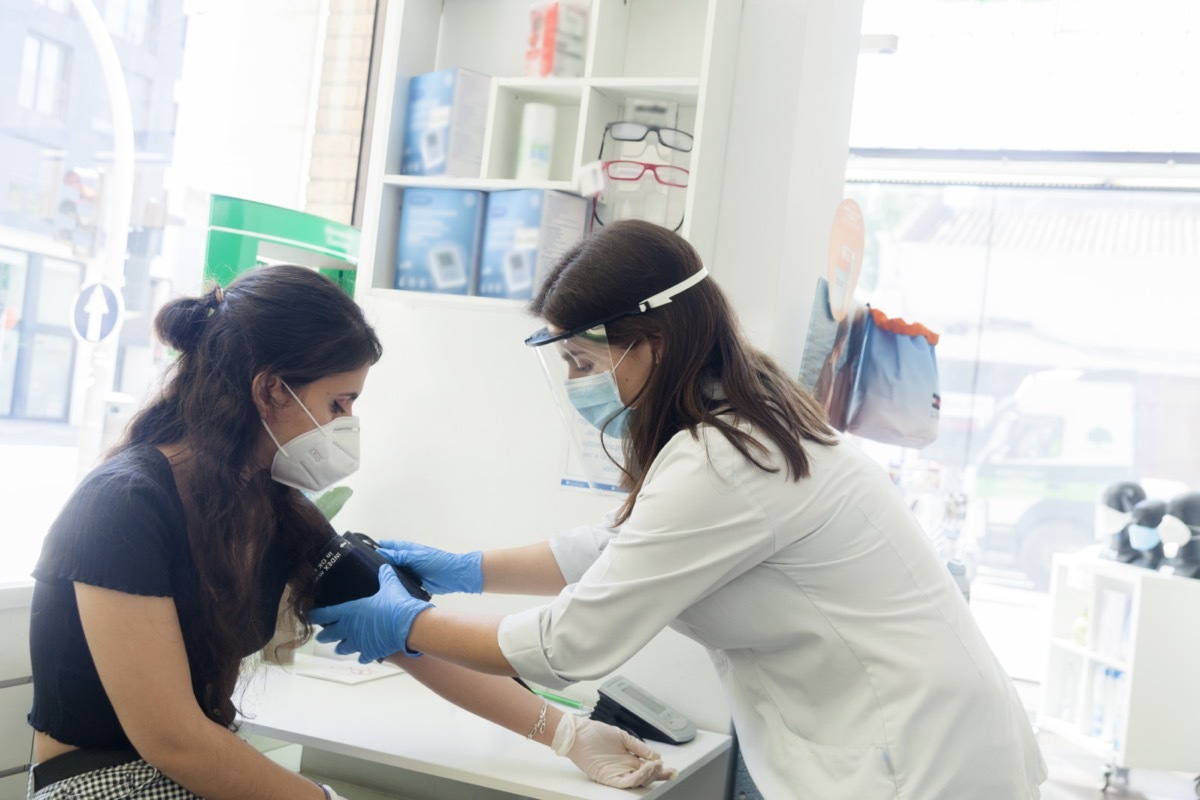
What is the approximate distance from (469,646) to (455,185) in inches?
46.1

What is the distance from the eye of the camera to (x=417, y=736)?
1.88 metres

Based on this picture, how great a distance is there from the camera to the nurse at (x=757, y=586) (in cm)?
138

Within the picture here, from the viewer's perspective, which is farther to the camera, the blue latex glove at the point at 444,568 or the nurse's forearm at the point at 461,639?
the blue latex glove at the point at 444,568

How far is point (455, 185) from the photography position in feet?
7.61

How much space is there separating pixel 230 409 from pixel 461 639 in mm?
470

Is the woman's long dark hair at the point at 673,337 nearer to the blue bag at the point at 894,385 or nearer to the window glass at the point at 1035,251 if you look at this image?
the blue bag at the point at 894,385

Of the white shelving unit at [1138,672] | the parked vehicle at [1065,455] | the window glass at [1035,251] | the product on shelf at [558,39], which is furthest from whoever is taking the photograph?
the parked vehicle at [1065,455]

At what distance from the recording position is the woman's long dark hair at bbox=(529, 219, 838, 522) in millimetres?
1477

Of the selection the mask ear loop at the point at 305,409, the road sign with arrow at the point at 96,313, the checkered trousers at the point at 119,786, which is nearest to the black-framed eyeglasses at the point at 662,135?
the mask ear loop at the point at 305,409

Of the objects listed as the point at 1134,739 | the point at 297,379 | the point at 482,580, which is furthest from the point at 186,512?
the point at 1134,739

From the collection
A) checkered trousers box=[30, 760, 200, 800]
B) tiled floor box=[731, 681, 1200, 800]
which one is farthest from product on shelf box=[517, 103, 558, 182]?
tiled floor box=[731, 681, 1200, 800]

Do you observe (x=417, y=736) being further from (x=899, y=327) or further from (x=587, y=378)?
(x=899, y=327)

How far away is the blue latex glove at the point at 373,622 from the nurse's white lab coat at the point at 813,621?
18 cm

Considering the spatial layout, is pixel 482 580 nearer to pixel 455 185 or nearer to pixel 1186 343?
pixel 455 185
